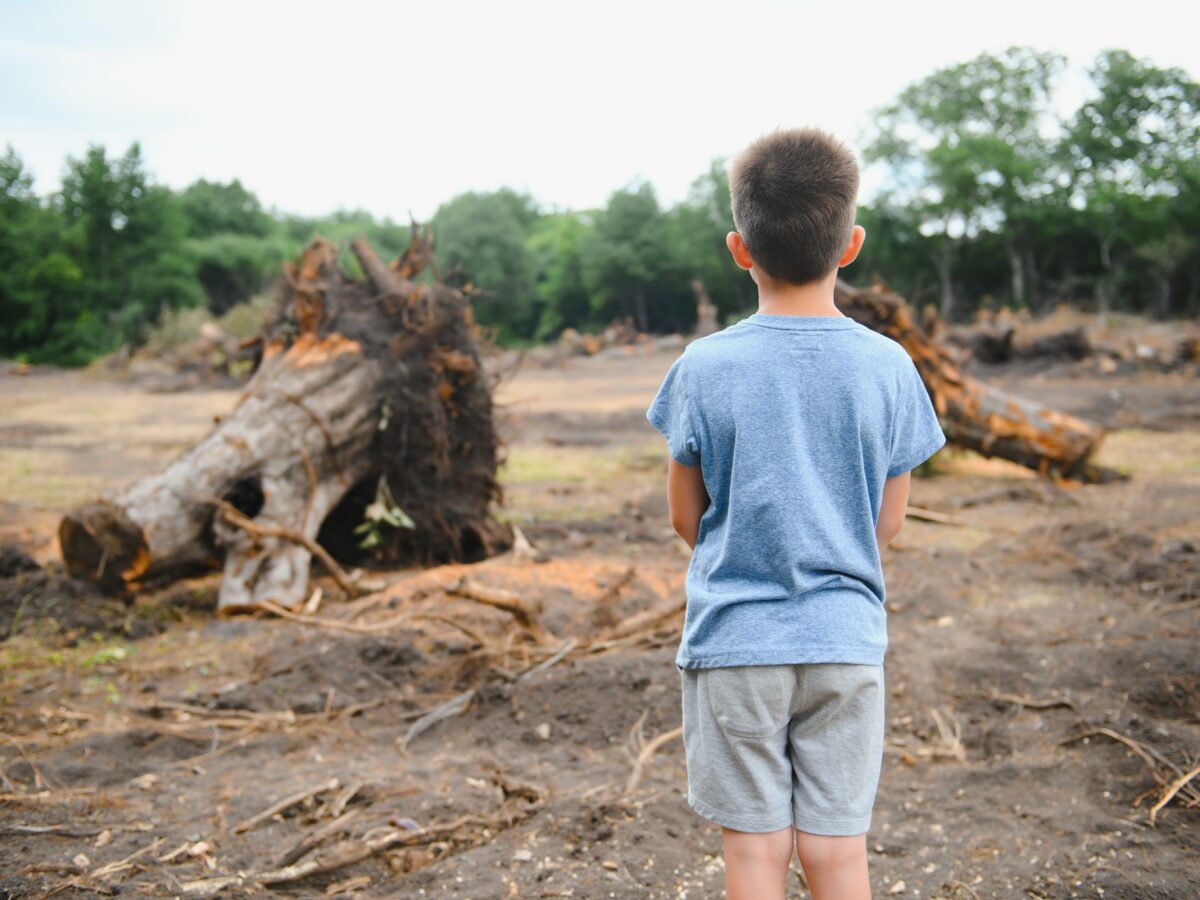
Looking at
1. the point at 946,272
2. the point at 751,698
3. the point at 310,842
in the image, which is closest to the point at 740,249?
the point at 751,698

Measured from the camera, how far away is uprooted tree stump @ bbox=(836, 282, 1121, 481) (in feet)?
29.7

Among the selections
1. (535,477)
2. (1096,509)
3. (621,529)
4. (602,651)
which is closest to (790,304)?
(602,651)

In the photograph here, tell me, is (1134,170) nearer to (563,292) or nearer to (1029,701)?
(563,292)

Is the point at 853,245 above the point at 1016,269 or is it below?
below

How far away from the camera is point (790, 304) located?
1.90 meters

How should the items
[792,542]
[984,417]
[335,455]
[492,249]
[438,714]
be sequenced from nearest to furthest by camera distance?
[792,542] < [438,714] < [335,455] < [984,417] < [492,249]

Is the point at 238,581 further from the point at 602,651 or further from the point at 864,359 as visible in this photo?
the point at 864,359

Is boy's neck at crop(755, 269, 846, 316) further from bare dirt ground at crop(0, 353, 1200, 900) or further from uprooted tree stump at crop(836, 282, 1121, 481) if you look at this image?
uprooted tree stump at crop(836, 282, 1121, 481)

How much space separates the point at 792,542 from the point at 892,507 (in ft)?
1.08

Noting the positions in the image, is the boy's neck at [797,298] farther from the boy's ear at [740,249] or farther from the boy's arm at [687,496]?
the boy's arm at [687,496]

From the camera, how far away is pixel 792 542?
179 cm

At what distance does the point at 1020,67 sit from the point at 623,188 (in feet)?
58.0

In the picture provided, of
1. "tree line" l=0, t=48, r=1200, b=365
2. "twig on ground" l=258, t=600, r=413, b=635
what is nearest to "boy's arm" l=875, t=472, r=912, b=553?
"twig on ground" l=258, t=600, r=413, b=635

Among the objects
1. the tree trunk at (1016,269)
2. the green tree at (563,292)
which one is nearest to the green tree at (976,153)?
the tree trunk at (1016,269)
